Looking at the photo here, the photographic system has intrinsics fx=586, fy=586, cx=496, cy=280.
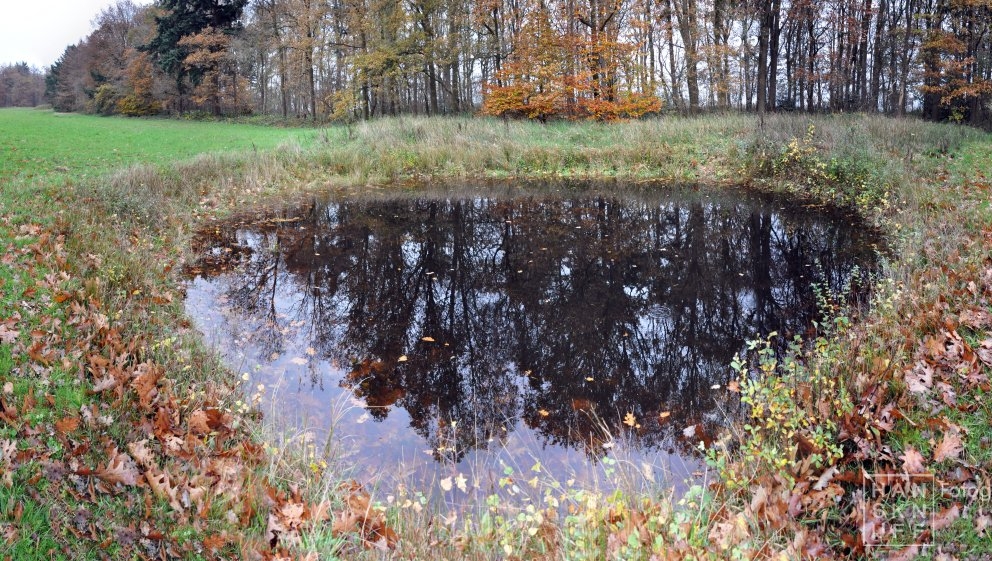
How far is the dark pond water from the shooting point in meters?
4.37

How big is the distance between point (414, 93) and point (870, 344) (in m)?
36.8

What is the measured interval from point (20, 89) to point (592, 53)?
8156cm

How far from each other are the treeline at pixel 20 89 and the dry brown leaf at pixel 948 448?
92306 mm

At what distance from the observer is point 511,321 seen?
6.65 meters

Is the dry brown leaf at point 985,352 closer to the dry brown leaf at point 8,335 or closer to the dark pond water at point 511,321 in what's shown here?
the dark pond water at point 511,321

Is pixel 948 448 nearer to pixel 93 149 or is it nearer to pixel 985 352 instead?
pixel 985 352

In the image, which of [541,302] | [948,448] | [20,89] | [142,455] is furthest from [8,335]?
[20,89]

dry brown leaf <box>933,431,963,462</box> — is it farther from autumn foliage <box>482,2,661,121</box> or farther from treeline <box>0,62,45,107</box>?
treeline <box>0,62,45,107</box>

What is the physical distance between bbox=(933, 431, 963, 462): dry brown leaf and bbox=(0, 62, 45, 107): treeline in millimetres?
92306

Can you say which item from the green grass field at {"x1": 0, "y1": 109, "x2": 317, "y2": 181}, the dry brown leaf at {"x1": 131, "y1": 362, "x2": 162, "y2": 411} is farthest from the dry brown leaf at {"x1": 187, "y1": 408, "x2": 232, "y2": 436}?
the green grass field at {"x1": 0, "y1": 109, "x2": 317, "y2": 181}

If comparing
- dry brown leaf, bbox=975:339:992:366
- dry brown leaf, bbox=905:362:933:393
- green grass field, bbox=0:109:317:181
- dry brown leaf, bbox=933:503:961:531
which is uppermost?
green grass field, bbox=0:109:317:181

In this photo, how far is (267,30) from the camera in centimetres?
3781

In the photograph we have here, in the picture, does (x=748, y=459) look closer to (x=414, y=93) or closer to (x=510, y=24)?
(x=510, y=24)

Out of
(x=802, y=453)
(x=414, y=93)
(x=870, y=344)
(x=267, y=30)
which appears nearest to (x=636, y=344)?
(x=870, y=344)
